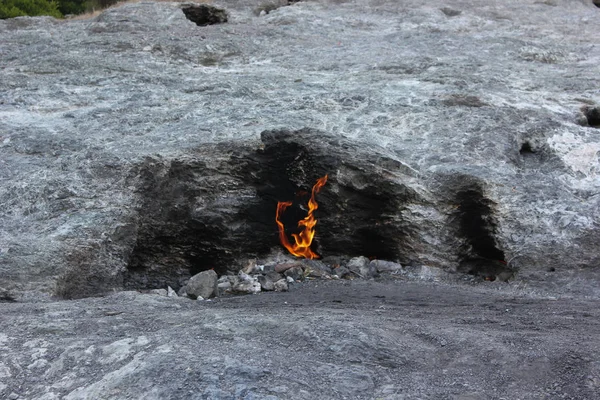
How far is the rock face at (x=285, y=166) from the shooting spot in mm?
8039

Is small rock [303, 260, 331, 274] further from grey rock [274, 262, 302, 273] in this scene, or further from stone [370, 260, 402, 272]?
stone [370, 260, 402, 272]

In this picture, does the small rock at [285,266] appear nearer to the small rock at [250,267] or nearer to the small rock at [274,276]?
the small rock at [274,276]

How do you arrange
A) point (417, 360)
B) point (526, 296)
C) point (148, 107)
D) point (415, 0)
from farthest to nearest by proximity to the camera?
1. point (415, 0)
2. point (148, 107)
3. point (526, 296)
4. point (417, 360)

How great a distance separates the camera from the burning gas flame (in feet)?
29.8

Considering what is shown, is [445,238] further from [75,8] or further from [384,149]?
[75,8]

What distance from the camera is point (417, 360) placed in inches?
200

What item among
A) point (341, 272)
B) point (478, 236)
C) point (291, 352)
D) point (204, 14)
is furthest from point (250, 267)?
point (204, 14)

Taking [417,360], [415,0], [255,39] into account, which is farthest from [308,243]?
[415,0]

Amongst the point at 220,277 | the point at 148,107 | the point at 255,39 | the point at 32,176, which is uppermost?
the point at 255,39

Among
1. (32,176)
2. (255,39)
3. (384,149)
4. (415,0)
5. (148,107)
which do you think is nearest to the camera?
(32,176)

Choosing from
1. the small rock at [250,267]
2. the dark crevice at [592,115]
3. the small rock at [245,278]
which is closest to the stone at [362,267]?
the small rock at [250,267]

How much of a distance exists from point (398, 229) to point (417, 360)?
3.79 metres

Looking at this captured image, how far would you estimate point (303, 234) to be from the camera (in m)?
9.20

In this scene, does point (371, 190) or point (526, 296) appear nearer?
point (526, 296)
